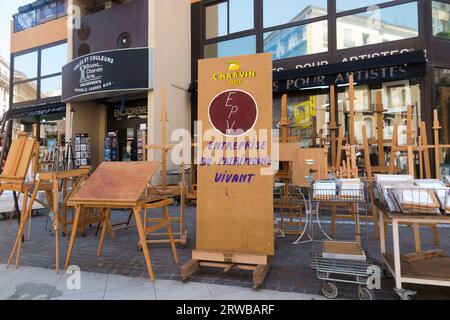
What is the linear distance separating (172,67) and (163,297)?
25.3 feet

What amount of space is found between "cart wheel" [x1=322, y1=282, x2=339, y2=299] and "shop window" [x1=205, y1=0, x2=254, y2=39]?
8.25 m

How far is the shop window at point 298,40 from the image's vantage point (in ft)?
28.0

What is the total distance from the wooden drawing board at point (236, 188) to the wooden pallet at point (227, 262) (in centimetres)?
9

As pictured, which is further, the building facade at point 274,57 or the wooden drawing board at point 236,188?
the building facade at point 274,57

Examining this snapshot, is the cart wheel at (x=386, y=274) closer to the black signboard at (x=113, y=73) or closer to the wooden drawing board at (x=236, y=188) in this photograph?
the wooden drawing board at (x=236, y=188)

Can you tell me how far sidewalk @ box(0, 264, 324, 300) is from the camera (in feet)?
9.16

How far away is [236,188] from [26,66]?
13.5 m

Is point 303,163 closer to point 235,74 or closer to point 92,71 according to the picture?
point 235,74

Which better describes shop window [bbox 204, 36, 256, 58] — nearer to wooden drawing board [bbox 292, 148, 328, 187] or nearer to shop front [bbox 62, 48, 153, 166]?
shop front [bbox 62, 48, 153, 166]

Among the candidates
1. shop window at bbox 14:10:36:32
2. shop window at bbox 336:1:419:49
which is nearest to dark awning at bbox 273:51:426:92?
shop window at bbox 336:1:419:49

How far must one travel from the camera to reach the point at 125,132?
1127cm

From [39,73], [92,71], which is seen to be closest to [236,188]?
[92,71]

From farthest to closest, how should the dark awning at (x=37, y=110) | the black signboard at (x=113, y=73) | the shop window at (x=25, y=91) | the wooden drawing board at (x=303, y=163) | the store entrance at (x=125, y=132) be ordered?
1. the shop window at (x=25, y=91)
2. the dark awning at (x=37, y=110)
3. the store entrance at (x=125, y=132)
4. the black signboard at (x=113, y=73)
5. the wooden drawing board at (x=303, y=163)

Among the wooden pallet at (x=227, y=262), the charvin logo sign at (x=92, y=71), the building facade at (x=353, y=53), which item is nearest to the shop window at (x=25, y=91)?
the charvin logo sign at (x=92, y=71)
